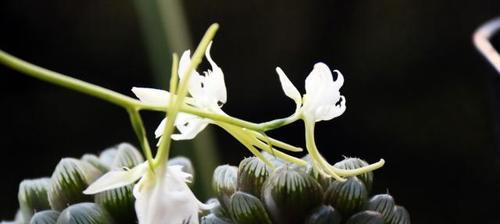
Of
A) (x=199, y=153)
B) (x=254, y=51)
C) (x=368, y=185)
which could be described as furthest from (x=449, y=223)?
(x=368, y=185)

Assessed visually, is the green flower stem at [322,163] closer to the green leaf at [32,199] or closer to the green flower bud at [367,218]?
the green flower bud at [367,218]

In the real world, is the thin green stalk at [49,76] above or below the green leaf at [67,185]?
above

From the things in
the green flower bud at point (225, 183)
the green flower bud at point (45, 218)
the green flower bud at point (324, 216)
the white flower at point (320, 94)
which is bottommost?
the green flower bud at point (324, 216)

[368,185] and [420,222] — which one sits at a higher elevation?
[368,185]

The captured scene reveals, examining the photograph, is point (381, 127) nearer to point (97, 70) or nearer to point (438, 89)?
point (438, 89)

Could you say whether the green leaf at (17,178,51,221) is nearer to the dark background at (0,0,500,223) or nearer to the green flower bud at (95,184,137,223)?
the green flower bud at (95,184,137,223)

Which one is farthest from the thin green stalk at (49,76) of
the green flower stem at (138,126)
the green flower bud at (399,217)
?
the green flower bud at (399,217)

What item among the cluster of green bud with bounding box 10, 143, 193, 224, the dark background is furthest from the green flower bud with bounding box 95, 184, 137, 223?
the dark background
